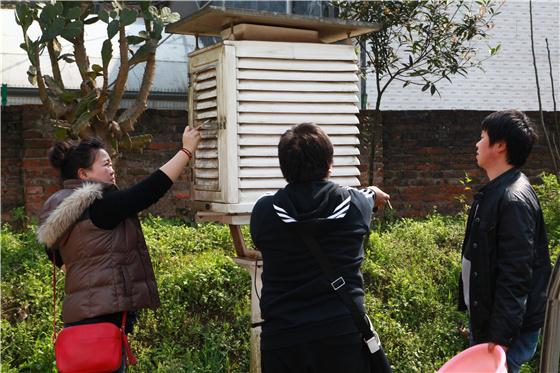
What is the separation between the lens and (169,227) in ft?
23.0

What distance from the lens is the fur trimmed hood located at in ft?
11.3

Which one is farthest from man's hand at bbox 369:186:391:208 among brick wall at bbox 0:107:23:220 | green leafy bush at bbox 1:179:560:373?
brick wall at bbox 0:107:23:220

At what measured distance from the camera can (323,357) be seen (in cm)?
290

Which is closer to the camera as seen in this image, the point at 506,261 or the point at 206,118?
the point at 506,261

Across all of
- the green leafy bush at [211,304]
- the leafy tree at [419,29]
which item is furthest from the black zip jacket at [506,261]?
the leafy tree at [419,29]

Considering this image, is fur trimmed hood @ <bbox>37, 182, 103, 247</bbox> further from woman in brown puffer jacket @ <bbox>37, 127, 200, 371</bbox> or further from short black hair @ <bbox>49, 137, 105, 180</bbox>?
short black hair @ <bbox>49, 137, 105, 180</bbox>

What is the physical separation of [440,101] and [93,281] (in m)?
8.31

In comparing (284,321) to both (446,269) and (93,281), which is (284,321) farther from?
(446,269)

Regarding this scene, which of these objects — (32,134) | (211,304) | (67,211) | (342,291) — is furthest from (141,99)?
(342,291)

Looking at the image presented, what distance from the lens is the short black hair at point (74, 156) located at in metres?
3.65

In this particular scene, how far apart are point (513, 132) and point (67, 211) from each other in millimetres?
2123

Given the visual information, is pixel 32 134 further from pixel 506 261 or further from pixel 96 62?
pixel 506 261

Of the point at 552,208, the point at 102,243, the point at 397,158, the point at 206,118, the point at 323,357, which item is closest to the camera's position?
the point at 323,357

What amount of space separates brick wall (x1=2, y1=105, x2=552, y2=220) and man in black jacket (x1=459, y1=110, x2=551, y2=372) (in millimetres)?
4186
